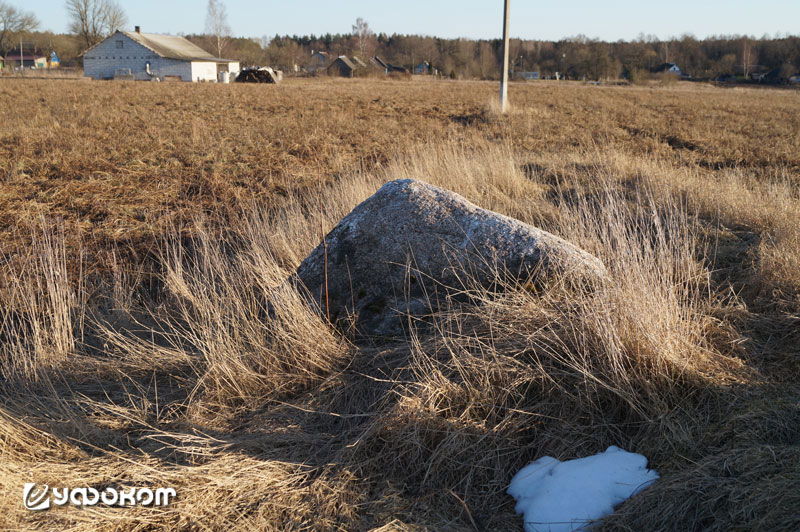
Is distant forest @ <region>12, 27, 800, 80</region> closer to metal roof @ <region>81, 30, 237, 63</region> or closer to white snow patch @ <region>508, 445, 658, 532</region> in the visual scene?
metal roof @ <region>81, 30, 237, 63</region>

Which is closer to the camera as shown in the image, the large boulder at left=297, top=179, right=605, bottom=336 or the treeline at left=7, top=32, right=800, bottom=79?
the large boulder at left=297, top=179, right=605, bottom=336

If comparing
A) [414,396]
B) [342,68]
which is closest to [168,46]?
[342,68]

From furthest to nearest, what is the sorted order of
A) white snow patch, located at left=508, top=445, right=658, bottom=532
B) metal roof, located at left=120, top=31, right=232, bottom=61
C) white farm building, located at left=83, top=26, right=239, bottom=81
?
metal roof, located at left=120, top=31, right=232, bottom=61 → white farm building, located at left=83, top=26, right=239, bottom=81 → white snow patch, located at left=508, top=445, right=658, bottom=532

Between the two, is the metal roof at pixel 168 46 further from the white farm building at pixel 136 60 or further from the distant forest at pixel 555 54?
the distant forest at pixel 555 54

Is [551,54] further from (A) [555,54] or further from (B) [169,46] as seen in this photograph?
(B) [169,46]

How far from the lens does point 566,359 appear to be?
3.00 meters

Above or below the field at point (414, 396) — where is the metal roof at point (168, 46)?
above

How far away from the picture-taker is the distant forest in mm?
78438

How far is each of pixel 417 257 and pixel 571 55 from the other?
10022 centimetres

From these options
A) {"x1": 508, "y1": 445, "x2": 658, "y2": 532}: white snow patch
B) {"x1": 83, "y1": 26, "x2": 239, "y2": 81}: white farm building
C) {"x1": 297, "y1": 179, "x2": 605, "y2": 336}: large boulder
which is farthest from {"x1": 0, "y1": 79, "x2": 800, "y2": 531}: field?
{"x1": 83, "y1": 26, "x2": 239, "y2": 81}: white farm building

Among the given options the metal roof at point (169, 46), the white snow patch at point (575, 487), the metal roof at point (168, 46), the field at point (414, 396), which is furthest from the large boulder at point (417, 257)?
the metal roof at point (169, 46)

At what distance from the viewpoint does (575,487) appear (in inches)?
92.7

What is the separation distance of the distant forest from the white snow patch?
66231 millimetres

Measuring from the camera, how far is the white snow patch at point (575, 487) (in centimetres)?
224
